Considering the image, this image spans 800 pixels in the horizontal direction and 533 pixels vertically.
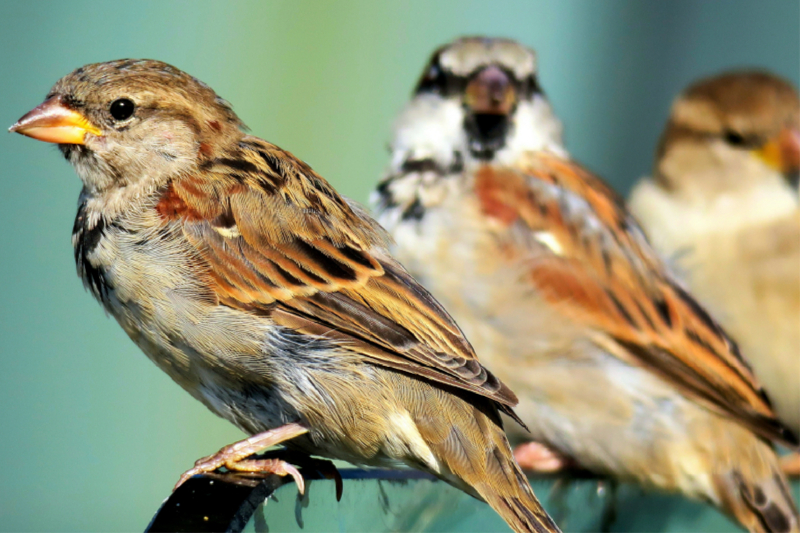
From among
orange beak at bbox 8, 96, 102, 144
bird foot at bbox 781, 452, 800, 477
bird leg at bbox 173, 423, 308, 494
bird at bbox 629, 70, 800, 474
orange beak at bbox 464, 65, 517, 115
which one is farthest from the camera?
bird at bbox 629, 70, 800, 474

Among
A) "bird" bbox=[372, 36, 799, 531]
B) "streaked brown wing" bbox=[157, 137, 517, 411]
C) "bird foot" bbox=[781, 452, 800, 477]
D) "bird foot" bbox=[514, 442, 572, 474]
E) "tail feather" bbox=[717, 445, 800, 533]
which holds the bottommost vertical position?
"bird foot" bbox=[781, 452, 800, 477]

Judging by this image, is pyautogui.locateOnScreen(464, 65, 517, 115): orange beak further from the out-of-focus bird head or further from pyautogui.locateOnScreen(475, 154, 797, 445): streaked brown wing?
pyautogui.locateOnScreen(475, 154, 797, 445): streaked brown wing

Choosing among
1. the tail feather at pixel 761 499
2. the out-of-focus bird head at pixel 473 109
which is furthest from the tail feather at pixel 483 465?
the out-of-focus bird head at pixel 473 109

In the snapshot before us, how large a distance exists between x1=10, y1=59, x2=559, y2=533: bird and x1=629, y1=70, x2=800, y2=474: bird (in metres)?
1.77

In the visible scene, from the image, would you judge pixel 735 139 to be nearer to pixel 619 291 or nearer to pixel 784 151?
pixel 784 151

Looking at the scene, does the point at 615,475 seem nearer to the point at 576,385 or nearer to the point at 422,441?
the point at 576,385

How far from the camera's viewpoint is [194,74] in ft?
12.3

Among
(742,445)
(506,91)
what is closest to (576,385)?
(742,445)

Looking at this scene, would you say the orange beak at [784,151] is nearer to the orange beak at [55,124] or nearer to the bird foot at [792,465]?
the bird foot at [792,465]

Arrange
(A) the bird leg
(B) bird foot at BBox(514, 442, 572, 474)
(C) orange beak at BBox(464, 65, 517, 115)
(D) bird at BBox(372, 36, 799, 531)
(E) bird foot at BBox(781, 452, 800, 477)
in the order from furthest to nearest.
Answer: (E) bird foot at BBox(781, 452, 800, 477) < (C) orange beak at BBox(464, 65, 517, 115) < (B) bird foot at BBox(514, 442, 572, 474) < (D) bird at BBox(372, 36, 799, 531) < (A) the bird leg

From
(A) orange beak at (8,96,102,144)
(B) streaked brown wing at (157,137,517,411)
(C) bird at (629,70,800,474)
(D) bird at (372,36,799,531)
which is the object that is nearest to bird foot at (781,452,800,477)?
(C) bird at (629,70,800,474)

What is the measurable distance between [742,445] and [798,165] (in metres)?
1.20

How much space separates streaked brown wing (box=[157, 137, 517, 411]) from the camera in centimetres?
168

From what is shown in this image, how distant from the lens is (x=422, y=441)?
5.60ft
